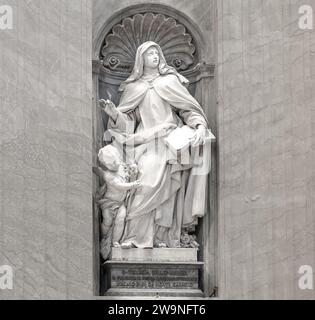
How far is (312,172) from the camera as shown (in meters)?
13.9

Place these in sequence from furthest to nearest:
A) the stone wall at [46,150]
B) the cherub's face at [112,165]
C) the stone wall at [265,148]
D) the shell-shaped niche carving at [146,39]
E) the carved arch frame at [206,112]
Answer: the shell-shaped niche carving at [146,39], the carved arch frame at [206,112], the cherub's face at [112,165], the stone wall at [265,148], the stone wall at [46,150]

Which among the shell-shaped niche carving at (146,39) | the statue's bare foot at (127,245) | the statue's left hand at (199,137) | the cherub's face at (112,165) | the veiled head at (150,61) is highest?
the shell-shaped niche carving at (146,39)

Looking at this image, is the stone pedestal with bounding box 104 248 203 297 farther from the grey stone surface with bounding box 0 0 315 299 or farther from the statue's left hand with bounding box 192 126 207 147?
the statue's left hand with bounding box 192 126 207 147

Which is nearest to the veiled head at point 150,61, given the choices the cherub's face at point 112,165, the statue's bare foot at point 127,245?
the cherub's face at point 112,165

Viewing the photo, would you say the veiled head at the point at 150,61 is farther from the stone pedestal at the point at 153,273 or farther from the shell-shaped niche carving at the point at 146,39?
the stone pedestal at the point at 153,273

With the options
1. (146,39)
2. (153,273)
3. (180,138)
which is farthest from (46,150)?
(146,39)

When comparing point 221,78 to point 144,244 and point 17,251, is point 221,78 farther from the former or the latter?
point 17,251

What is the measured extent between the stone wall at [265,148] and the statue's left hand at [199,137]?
202 mm

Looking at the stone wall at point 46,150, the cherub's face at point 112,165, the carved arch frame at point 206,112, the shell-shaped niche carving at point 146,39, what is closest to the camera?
the stone wall at point 46,150

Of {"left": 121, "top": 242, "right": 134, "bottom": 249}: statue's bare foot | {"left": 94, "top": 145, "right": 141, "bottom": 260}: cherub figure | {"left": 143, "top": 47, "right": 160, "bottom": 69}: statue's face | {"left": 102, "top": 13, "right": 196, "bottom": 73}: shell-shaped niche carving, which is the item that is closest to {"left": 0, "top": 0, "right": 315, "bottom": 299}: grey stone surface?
{"left": 94, "top": 145, "right": 141, "bottom": 260}: cherub figure

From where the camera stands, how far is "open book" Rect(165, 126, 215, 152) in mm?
13906

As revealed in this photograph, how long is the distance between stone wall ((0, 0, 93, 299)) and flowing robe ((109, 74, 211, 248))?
0.63 metres

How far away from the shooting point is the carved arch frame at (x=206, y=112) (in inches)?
552

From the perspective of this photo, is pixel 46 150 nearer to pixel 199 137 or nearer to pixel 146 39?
pixel 199 137
